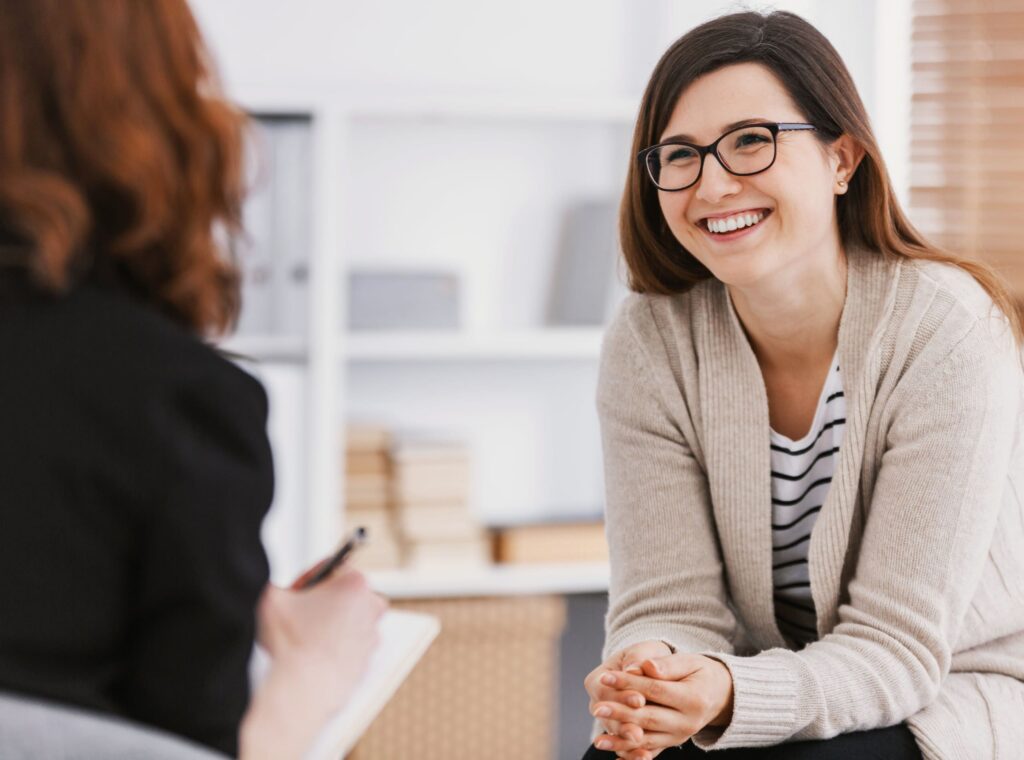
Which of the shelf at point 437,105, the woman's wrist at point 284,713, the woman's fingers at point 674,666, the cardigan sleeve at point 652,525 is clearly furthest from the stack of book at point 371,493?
the woman's wrist at point 284,713

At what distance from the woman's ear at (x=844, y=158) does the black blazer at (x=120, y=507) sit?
2.76 feet

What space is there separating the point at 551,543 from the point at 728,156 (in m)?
1.17

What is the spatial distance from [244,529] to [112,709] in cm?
14

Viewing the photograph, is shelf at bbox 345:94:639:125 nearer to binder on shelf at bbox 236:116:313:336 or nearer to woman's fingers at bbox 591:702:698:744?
binder on shelf at bbox 236:116:313:336

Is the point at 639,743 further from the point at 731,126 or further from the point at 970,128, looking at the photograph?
the point at 970,128

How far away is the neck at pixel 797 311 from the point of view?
133 centimetres

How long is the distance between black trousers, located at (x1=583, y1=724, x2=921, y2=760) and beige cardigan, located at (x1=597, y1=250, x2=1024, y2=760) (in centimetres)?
1

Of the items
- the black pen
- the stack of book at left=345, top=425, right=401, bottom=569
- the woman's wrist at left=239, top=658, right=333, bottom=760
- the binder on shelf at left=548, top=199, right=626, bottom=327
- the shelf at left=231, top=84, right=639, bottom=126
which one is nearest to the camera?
the woman's wrist at left=239, top=658, right=333, bottom=760

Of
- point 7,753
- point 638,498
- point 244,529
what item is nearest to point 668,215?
point 638,498

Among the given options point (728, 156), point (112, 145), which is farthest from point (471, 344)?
point (112, 145)

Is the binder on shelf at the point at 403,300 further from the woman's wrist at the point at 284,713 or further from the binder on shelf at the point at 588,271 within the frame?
the woman's wrist at the point at 284,713

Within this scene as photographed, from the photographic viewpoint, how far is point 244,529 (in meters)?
0.72

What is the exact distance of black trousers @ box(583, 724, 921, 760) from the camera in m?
1.18

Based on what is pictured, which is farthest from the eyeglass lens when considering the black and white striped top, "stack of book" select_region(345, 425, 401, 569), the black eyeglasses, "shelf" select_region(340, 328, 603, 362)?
"stack of book" select_region(345, 425, 401, 569)
